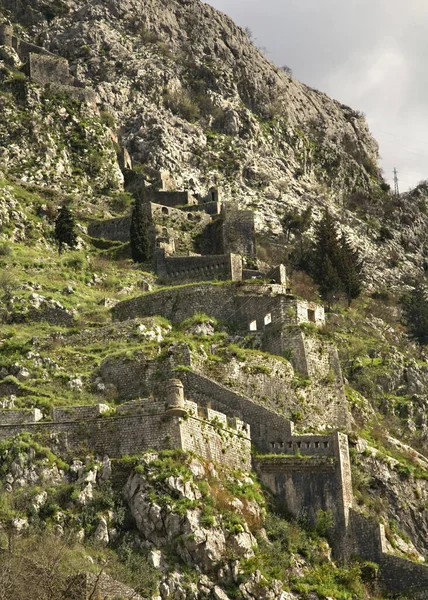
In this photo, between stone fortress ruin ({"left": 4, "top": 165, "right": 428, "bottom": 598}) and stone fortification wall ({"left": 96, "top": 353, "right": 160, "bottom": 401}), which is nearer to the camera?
stone fortress ruin ({"left": 4, "top": 165, "right": 428, "bottom": 598})

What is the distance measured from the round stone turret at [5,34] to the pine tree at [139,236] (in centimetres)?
2689

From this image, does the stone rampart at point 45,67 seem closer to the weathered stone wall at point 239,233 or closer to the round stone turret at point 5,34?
the round stone turret at point 5,34

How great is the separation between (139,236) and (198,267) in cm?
710

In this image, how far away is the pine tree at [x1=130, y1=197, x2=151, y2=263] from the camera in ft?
268

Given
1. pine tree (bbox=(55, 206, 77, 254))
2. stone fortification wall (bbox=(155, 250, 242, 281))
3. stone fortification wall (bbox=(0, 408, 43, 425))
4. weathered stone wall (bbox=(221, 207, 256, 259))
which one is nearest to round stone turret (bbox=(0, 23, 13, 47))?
pine tree (bbox=(55, 206, 77, 254))

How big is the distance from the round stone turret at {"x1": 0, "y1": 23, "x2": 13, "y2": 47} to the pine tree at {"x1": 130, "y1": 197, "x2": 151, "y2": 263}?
88.2ft

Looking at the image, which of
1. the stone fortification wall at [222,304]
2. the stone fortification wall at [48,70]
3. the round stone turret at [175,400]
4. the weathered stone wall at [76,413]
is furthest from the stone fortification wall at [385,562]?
the stone fortification wall at [48,70]

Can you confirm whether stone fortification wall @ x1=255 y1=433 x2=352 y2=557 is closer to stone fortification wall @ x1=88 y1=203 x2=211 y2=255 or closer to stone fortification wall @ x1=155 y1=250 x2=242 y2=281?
stone fortification wall @ x1=155 y1=250 x2=242 y2=281

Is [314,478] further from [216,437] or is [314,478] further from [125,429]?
[125,429]

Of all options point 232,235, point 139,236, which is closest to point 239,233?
point 232,235

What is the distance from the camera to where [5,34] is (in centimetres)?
10544

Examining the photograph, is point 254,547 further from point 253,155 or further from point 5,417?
point 253,155

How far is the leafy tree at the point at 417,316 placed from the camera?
83375 millimetres

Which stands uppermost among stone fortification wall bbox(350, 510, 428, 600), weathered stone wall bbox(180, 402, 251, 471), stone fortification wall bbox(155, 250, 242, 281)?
stone fortification wall bbox(155, 250, 242, 281)
